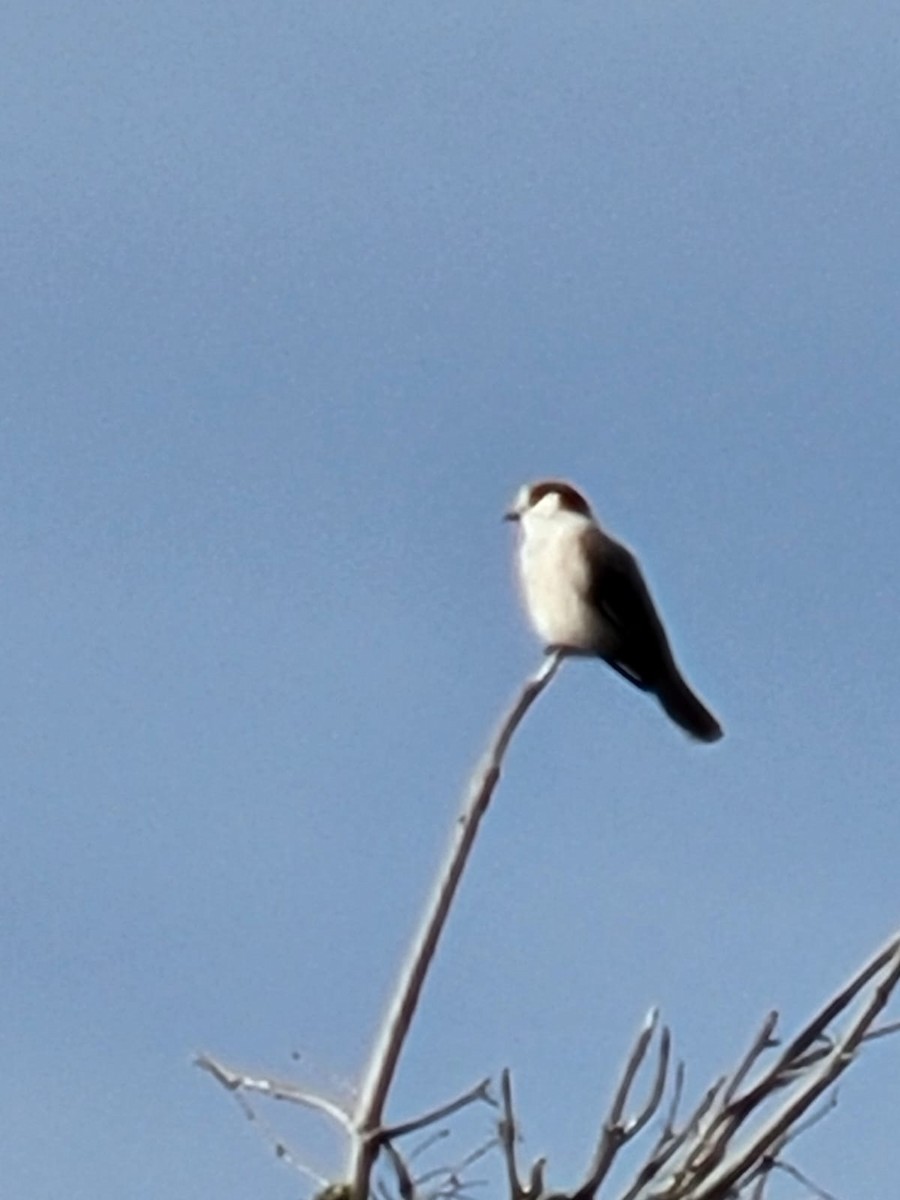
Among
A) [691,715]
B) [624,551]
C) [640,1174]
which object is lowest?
[640,1174]

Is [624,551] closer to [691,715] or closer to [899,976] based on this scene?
[691,715]

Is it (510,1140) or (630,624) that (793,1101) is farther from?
(630,624)

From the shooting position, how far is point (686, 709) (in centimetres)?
767

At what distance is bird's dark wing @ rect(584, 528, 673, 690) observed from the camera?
7.82 meters

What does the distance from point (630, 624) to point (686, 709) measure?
0.35 meters

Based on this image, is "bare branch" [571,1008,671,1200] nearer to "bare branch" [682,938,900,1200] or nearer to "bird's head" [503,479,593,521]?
"bare branch" [682,938,900,1200]

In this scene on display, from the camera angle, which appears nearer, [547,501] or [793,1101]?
[793,1101]

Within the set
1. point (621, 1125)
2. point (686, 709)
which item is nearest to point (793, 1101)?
point (621, 1125)

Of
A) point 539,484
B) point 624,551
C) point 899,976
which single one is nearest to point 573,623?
point 624,551

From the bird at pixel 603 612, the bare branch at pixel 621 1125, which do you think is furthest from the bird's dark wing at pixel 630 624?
the bare branch at pixel 621 1125

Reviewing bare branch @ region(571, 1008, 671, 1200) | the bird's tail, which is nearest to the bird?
the bird's tail

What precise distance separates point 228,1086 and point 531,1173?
57cm

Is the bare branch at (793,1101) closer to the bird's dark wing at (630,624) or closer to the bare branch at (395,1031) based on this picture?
the bare branch at (395,1031)

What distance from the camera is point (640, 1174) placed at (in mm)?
3086
